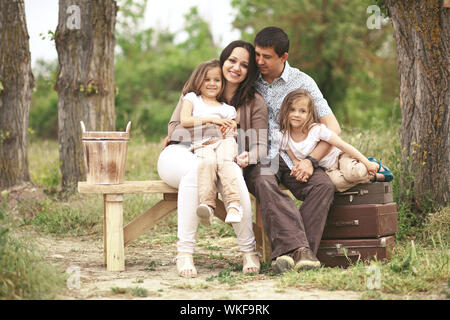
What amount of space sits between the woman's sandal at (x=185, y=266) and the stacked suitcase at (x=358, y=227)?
0.99m

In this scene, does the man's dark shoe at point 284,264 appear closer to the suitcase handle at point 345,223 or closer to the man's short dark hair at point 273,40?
the suitcase handle at point 345,223

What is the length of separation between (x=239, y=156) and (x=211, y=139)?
0.26m

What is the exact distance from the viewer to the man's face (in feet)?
15.4

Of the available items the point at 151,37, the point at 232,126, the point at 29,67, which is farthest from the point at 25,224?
the point at 151,37

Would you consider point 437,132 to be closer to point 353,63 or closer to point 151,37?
point 353,63

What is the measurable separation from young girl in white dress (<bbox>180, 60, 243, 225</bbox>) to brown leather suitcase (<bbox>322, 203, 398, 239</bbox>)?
80cm

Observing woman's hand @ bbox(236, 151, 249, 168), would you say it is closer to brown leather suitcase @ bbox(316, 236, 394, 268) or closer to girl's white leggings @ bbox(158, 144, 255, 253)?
girl's white leggings @ bbox(158, 144, 255, 253)

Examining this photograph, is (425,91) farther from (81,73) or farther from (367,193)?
(81,73)

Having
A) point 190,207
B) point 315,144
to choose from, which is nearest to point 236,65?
point 315,144

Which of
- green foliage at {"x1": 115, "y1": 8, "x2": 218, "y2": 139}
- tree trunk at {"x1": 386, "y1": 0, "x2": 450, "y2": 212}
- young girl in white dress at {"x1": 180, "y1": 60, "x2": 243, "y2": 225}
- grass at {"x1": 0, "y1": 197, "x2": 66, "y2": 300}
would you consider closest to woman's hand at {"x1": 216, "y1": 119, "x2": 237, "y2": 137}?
young girl in white dress at {"x1": 180, "y1": 60, "x2": 243, "y2": 225}

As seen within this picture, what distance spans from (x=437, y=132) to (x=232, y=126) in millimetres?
1952

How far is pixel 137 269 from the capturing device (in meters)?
4.54

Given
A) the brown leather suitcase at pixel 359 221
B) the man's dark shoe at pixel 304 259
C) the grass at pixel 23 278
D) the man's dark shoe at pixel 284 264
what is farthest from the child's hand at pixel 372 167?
the grass at pixel 23 278

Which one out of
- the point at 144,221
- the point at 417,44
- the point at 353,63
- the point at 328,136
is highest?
the point at 353,63
